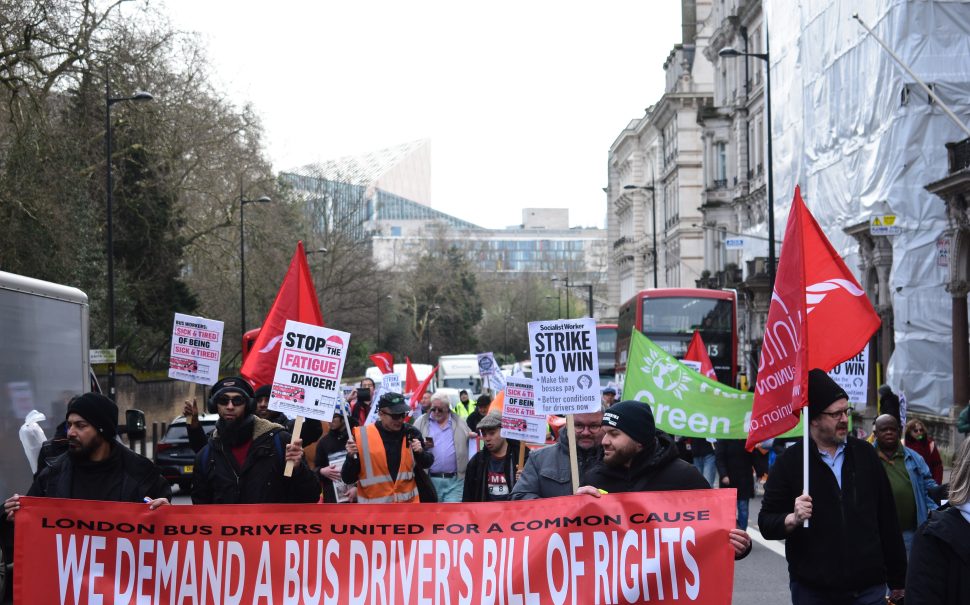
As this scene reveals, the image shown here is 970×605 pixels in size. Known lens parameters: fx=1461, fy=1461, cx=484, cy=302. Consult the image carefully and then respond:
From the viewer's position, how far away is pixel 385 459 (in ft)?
32.8

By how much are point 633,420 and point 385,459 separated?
12.9 feet

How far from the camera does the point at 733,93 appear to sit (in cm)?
6438

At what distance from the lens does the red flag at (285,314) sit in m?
11.3

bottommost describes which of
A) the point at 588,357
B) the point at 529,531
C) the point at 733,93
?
the point at 529,531

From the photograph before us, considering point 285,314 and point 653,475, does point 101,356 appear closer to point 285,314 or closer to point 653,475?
point 285,314

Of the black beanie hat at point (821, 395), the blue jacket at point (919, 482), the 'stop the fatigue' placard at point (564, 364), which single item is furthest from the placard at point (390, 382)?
the black beanie hat at point (821, 395)

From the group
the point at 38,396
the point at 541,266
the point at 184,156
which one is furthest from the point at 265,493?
the point at 541,266

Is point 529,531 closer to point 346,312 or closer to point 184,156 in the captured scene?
point 184,156

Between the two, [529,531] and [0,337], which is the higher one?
[0,337]

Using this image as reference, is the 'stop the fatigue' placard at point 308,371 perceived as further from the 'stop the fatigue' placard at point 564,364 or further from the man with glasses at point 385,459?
the 'stop the fatigue' placard at point 564,364

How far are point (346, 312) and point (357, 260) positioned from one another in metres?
2.92

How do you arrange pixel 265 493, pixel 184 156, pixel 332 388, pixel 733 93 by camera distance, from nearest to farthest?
pixel 265 493 → pixel 332 388 → pixel 184 156 → pixel 733 93

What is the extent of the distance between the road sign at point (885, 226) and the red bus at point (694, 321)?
21.9ft

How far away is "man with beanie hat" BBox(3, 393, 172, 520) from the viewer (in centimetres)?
677
